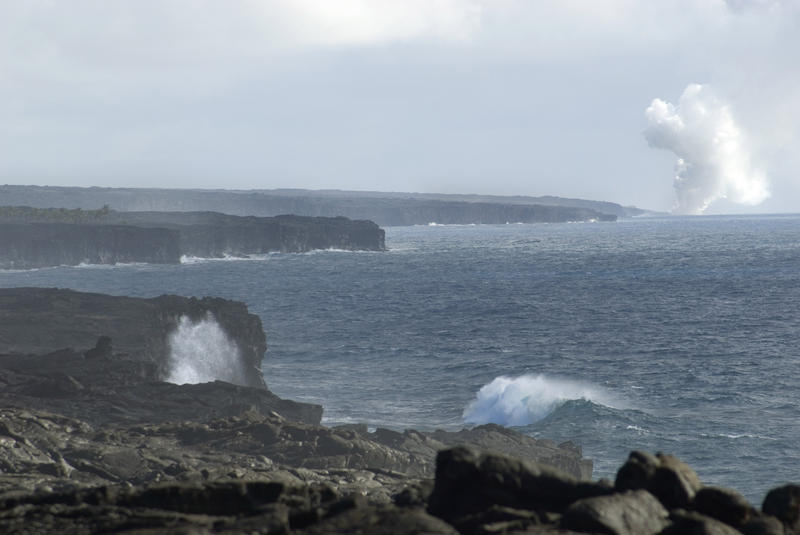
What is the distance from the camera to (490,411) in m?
50.1

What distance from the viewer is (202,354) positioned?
2026 inches

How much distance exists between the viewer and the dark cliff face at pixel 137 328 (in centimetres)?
5034

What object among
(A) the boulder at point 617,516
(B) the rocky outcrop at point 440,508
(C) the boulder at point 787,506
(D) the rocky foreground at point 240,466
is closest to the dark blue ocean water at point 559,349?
(D) the rocky foreground at point 240,466

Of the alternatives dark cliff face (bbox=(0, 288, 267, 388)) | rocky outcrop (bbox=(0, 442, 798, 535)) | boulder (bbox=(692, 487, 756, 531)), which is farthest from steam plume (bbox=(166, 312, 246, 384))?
boulder (bbox=(692, 487, 756, 531))

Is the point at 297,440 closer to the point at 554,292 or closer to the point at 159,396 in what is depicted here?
the point at 159,396

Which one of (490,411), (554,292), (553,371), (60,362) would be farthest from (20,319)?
(554,292)

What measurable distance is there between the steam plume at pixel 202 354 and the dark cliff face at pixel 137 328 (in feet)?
0.94

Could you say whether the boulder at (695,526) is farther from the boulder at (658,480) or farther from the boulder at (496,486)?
the boulder at (496,486)

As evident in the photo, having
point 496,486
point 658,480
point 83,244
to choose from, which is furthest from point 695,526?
point 83,244

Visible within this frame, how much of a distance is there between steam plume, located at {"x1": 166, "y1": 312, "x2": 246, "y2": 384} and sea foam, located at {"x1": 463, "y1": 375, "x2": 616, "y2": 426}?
500 inches

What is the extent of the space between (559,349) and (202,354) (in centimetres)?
2791

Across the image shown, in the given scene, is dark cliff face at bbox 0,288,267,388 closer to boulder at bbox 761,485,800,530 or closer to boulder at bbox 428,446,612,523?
boulder at bbox 428,446,612,523

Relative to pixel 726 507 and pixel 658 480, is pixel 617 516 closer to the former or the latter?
pixel 658 480

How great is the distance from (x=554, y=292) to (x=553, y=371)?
4901 cm
